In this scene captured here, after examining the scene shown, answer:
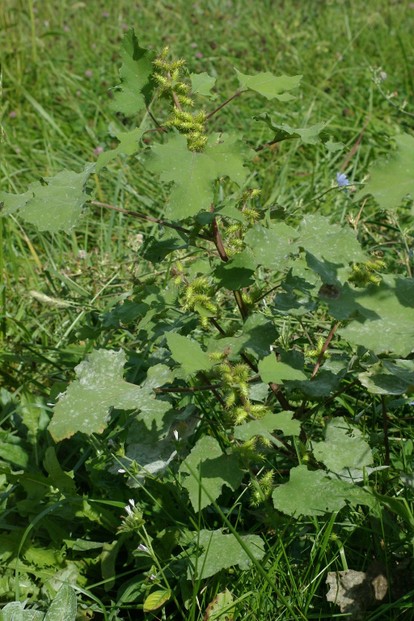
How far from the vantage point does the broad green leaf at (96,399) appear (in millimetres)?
1569

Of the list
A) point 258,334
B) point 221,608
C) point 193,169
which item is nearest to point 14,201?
point 193,169

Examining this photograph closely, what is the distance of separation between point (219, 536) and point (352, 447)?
32 centimetres

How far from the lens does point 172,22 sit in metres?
5.25

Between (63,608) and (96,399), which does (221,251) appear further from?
(63,608)

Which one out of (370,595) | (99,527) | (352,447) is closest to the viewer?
(370,595)

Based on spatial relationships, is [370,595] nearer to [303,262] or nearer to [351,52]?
[303,262]

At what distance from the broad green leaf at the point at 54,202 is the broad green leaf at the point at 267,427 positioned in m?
0.47

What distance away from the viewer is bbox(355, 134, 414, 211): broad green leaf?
1178 millimetres

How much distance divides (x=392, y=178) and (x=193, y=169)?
1.36 ft

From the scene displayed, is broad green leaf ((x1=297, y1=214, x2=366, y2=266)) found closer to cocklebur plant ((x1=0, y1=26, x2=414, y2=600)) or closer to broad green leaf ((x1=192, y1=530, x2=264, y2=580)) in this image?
cocklebur plant ((x1=0, y1=26, x2=414, y2=600))

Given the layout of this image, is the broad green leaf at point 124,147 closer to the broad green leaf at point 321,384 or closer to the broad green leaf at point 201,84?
the broad green leaf at point 201,84

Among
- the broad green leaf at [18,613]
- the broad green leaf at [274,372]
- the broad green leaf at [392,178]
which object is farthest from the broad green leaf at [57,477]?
the broad green leaf at [392,178]

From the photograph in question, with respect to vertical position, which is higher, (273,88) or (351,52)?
(273,88)

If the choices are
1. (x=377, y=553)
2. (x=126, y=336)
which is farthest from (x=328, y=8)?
(x=377, y=553)
